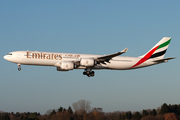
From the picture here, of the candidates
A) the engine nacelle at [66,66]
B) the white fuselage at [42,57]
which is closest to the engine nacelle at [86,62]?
the white fuselage at [42,57]

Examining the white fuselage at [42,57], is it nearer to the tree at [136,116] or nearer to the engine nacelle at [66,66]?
the engine nacelle at [66,66]

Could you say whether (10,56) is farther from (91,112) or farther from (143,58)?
(91,112)

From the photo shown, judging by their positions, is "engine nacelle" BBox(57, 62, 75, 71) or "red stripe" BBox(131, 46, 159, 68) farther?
"red stripe" BBox(131, 46, 159, 68)

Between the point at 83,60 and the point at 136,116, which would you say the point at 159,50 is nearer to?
the point at 83,60

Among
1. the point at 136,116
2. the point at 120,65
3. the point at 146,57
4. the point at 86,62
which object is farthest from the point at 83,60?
the point at 136,116

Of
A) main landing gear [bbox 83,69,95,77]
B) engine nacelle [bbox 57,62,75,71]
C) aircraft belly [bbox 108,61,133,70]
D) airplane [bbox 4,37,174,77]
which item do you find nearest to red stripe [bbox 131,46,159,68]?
A: airplane [bbox 4,37,174,77]

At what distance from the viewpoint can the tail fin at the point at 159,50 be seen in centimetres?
Result: 5972

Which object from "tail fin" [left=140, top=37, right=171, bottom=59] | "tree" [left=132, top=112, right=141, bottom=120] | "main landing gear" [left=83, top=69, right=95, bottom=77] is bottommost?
"tree" [left=132, top=112, right=141, bottom=120]

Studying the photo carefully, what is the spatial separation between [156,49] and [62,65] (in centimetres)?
2333

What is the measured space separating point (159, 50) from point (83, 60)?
1994cm

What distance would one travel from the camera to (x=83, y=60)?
169ft

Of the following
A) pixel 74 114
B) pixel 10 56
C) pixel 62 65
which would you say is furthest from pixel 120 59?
pixel 74 114

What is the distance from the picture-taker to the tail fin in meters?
59.7

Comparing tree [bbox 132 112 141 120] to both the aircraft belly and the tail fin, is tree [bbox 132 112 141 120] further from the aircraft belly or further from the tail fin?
the aircraft belly
